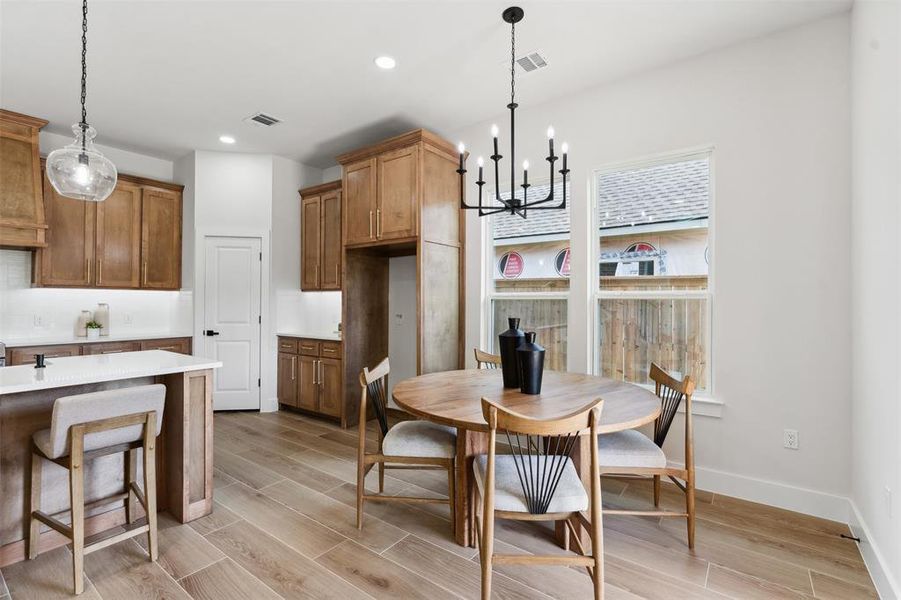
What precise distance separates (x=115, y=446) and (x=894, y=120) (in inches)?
149

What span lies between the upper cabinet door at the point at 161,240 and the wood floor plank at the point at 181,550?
337cm

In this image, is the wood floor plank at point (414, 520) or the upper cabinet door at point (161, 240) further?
the upper cabinet door at point (161, 240)

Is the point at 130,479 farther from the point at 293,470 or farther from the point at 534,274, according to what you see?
the point at 534,274

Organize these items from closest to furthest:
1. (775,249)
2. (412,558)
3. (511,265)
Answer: (412,558), (775,249), (511,265)

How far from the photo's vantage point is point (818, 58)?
2582 mm

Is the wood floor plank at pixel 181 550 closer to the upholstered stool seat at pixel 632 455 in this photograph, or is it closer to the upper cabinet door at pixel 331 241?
the upholstered stool seat at pixel 632 455

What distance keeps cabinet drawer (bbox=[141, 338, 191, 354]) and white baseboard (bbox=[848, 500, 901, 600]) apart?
572cm

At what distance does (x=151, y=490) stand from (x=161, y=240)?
3.83m

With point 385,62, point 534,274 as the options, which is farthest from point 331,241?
point 534,274

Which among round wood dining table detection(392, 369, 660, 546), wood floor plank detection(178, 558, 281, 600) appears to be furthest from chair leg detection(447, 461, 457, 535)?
wood floor plank detection(178, 558, 281, 600)

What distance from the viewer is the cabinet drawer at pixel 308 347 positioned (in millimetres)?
4707

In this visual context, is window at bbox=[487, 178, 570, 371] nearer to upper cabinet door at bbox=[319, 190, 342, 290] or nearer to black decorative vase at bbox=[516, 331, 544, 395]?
black decorative vase at bbox=[516, 331, 544, 395]

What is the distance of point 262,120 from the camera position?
412cm

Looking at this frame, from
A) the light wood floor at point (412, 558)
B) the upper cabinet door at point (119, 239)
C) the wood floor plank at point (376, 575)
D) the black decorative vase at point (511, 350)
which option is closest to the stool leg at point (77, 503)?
the light wood floor at point (412, 558)
